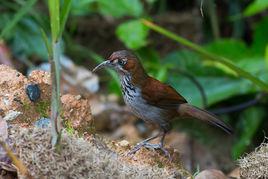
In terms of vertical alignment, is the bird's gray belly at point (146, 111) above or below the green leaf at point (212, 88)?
above

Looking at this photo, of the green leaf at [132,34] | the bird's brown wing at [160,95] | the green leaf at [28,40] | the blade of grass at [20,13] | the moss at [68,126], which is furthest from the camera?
the green leaf at [28,40]

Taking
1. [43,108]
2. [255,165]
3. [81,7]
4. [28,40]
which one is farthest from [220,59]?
[28,40]

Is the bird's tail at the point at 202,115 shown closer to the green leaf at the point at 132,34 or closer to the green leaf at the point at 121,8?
the green leaf at the point at 132,34

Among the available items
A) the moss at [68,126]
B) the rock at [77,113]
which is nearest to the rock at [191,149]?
the rock at [77,113]

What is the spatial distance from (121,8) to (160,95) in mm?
2420

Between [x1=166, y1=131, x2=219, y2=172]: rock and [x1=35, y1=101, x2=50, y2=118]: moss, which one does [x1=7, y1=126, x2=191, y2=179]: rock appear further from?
[x1=166, y1=131, x2=219, y2=172]: rock

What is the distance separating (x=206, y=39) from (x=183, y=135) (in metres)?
1.47

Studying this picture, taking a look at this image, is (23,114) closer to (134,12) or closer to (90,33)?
(134,12)

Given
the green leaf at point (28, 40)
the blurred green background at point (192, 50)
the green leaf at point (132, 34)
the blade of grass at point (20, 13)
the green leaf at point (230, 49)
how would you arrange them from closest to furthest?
1. the blade of grass at point (20, 13)
2. the green leaf at point (132, 34)
3. the blurred green background at point (192, 50)
4. the green leaf at point (230, 49)
5. the green leaf at point (28, 40)

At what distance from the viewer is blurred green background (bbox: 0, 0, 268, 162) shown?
7.15 metres

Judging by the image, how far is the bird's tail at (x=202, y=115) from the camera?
4762 mm

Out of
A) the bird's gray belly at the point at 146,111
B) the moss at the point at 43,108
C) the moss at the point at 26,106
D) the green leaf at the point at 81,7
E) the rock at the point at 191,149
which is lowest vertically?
the rock at the point at 191,149

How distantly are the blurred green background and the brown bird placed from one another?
172 cm

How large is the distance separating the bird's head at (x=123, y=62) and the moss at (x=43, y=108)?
26.6 inches
